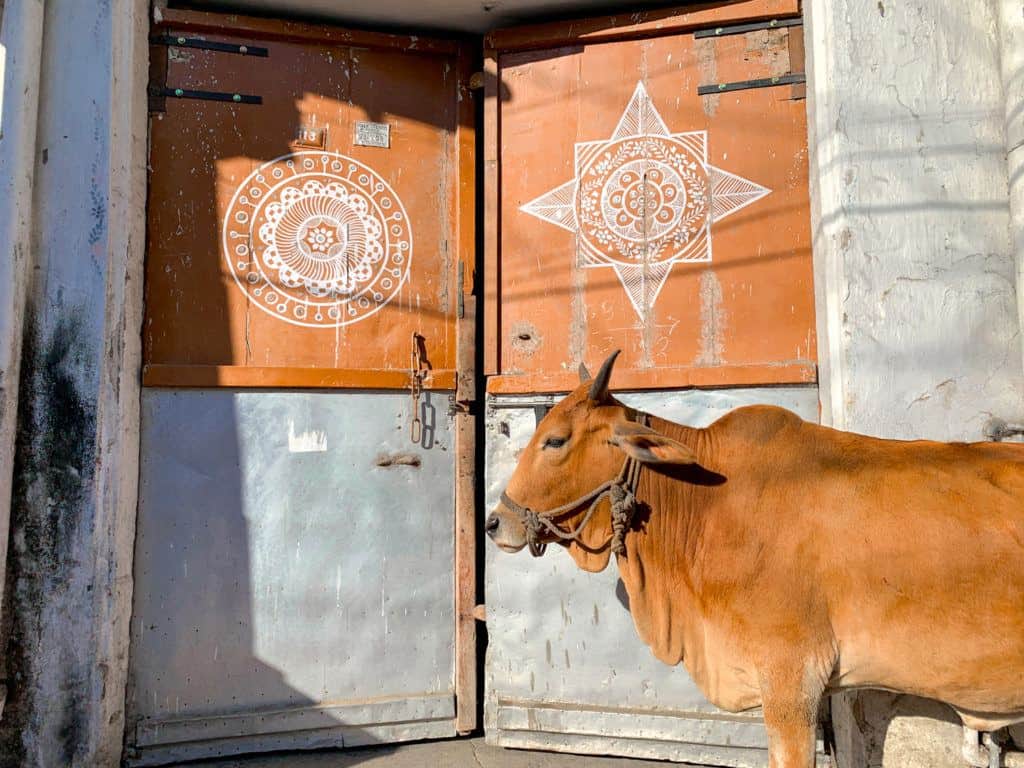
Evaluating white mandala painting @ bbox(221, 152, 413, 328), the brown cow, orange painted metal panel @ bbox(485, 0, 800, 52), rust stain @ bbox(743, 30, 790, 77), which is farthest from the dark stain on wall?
rust stain @ bbox(743, 30, 790, 77)

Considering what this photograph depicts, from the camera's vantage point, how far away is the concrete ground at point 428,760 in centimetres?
351

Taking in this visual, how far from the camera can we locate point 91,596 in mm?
3326

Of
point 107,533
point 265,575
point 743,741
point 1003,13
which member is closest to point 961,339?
point 1003,13

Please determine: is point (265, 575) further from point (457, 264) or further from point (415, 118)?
point (415, 118)

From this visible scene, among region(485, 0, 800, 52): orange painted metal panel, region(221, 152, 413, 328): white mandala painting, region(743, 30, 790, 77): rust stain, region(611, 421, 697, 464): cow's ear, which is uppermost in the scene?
region(485, 0, 800, 52): orange painted metal panel

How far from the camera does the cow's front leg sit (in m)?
2.23

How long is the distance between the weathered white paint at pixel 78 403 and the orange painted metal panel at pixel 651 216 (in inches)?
69.9

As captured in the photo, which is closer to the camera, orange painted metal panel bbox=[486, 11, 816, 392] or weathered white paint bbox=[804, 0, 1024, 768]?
weathered white paint bbox=[804, 0, 1024, 768]

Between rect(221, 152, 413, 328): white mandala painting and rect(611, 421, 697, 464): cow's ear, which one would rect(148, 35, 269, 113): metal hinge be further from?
rect(611, 421, 697, 464): cow's ear

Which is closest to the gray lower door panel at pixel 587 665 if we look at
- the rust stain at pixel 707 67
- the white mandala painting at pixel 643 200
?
the white mandala painting at pixel 643 200

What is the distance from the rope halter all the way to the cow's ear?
0.10 metres

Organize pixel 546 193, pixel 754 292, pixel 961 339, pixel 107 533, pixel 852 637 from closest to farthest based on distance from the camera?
pixel 852 637
pixel 961 339
pixel 107 533
pixel 754 292
pixel 546 193

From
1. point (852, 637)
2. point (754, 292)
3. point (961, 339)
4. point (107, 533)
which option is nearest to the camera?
point (852, 637)

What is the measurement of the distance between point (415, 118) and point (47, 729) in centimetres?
336
